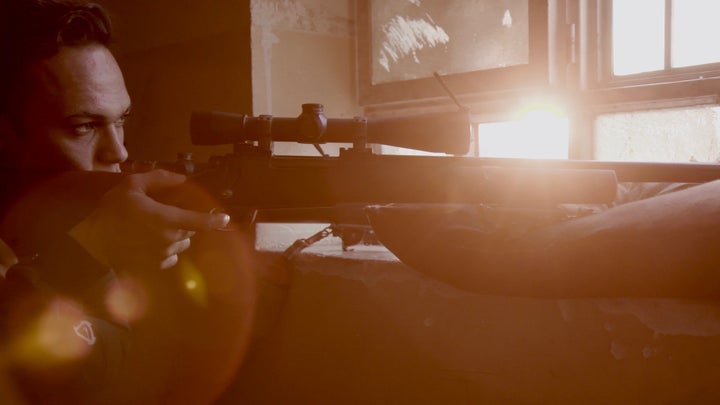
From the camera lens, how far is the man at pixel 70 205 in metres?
0.97

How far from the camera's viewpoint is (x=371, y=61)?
2.13 metres

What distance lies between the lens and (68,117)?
1.20m

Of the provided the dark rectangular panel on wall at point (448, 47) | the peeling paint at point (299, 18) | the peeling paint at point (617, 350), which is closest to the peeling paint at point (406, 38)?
the dark rectangular panel on wall at point (448, 47)

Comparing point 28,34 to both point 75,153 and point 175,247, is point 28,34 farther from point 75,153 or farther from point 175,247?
point 175,247

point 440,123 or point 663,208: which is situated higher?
point 440,123

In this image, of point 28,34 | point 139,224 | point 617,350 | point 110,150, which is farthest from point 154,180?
point 617,350

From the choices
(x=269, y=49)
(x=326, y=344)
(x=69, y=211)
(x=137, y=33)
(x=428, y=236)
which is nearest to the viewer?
(x=69, y=211)

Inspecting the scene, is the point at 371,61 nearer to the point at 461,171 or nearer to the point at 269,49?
the point at 269,49

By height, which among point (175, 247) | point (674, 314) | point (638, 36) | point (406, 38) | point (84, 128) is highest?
point (406, 38)

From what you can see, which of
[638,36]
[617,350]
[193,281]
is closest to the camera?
[617,350]

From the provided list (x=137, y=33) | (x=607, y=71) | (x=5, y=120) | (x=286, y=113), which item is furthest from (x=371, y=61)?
(x=5, y=120)

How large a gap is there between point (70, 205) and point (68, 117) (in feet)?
0.95

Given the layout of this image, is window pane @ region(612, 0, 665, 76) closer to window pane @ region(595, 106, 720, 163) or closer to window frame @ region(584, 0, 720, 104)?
window frame @ region(584, 0, 720, 104)

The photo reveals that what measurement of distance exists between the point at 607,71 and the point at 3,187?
1541 millimetres
